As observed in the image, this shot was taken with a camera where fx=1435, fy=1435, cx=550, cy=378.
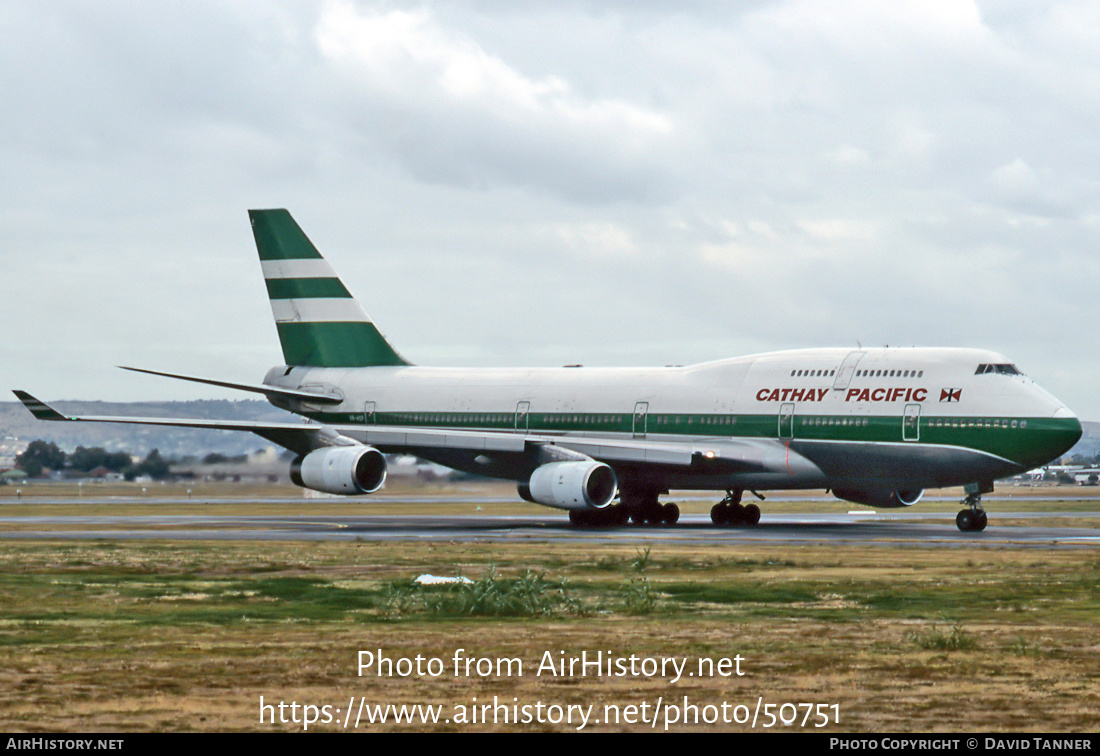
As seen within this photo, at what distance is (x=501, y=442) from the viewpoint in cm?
4500

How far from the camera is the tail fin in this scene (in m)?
54.8

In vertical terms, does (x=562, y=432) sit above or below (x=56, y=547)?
above

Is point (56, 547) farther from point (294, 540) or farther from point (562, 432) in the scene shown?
point (562, 432)

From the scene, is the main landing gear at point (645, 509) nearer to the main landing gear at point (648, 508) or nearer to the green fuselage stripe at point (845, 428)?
the main landing gear at point (648, 508)

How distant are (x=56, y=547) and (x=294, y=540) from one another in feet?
18.5

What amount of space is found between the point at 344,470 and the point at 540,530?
682 centimetres

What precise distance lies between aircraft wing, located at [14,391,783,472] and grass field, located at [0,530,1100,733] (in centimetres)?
1326

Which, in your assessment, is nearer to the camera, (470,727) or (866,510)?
(470,727)

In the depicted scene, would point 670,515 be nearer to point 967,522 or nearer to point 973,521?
point 967,522

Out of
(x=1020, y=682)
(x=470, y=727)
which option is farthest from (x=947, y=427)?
(x=470, y=727)

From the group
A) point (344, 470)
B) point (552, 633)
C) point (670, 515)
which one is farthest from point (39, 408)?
point (552, 633)

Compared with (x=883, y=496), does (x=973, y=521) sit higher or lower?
lower

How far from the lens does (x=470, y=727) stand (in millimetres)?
11602

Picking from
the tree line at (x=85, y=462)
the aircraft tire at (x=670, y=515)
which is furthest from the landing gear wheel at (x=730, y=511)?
the tree line at (x=85, y=462)
